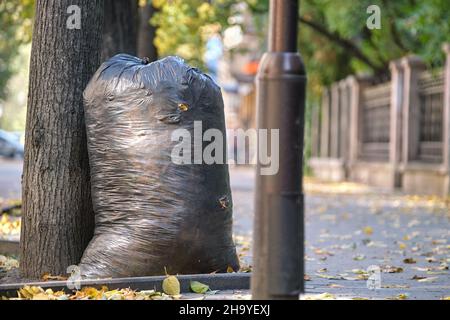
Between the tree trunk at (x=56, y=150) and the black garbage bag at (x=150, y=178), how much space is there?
6.9 inches

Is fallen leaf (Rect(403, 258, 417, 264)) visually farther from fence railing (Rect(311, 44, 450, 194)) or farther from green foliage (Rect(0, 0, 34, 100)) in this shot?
fence railing (Rect(311, 44, 450, 194))

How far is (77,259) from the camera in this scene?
6.16 metres

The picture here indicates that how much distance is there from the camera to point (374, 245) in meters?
9.62

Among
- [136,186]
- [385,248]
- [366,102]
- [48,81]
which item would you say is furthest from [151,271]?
[366,102]

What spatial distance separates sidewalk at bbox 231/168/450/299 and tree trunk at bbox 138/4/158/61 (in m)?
3.23

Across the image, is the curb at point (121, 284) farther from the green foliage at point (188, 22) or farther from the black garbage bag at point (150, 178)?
the green foliage at point (188, 22)

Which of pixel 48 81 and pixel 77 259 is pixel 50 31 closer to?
pixel 48 81

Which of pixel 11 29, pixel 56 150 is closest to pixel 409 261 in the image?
pixel 56 150

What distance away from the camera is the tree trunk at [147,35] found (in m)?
16.5

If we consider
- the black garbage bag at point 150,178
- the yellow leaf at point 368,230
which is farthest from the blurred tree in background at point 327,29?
the black garbage bag at point 150,178

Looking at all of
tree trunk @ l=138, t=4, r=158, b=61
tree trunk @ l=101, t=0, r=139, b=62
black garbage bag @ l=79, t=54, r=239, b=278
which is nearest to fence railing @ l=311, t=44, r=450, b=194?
tree trunk @ l=138, t=4, r=158, b=61

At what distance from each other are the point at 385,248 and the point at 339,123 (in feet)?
66.9

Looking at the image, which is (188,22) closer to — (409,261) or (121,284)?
(409,261)

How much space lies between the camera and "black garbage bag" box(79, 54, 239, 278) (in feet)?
19.0
